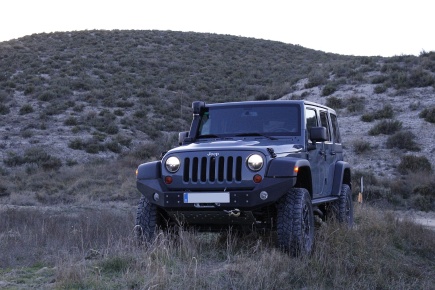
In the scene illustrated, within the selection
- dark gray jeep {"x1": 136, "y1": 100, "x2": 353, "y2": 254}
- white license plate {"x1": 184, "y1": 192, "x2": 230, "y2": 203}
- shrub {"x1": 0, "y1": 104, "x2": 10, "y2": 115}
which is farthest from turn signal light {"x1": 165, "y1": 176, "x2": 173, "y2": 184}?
shrub {"x1": 0, "y1": 104, "x2": 10, "y2": 115}

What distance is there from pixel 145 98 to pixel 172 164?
29901mm

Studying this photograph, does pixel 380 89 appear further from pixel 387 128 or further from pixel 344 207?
pixel 344 207

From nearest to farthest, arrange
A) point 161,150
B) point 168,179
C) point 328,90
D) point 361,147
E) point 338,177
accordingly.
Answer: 1. point 168,179
2. point 338,177
3. point 361,147
4. point 161,150
5. point 328,90

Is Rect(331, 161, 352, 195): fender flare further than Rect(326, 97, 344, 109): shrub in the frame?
No

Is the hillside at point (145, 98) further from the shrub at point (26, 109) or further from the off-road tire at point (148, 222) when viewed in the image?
the off-road tire at point (148, 222)

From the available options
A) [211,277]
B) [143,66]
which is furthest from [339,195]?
[143,66]

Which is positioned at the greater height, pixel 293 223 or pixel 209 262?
pixel 293 223

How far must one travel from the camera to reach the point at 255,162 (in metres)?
7.49

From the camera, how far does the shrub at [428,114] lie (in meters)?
26.8

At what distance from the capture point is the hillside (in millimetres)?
23064

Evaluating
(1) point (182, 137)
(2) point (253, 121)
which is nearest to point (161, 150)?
(1) point (182, 137)

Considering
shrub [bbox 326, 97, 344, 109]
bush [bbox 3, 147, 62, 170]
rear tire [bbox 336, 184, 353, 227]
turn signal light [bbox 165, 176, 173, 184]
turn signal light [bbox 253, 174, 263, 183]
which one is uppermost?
shrub [bbox 326, 97, 344, 109]

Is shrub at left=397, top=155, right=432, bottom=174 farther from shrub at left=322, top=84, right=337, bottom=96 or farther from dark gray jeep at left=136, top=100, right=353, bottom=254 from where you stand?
dark gray jeep at left=136, top=100, right=353, bottom=254

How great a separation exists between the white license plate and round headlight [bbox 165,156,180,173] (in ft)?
1.21
